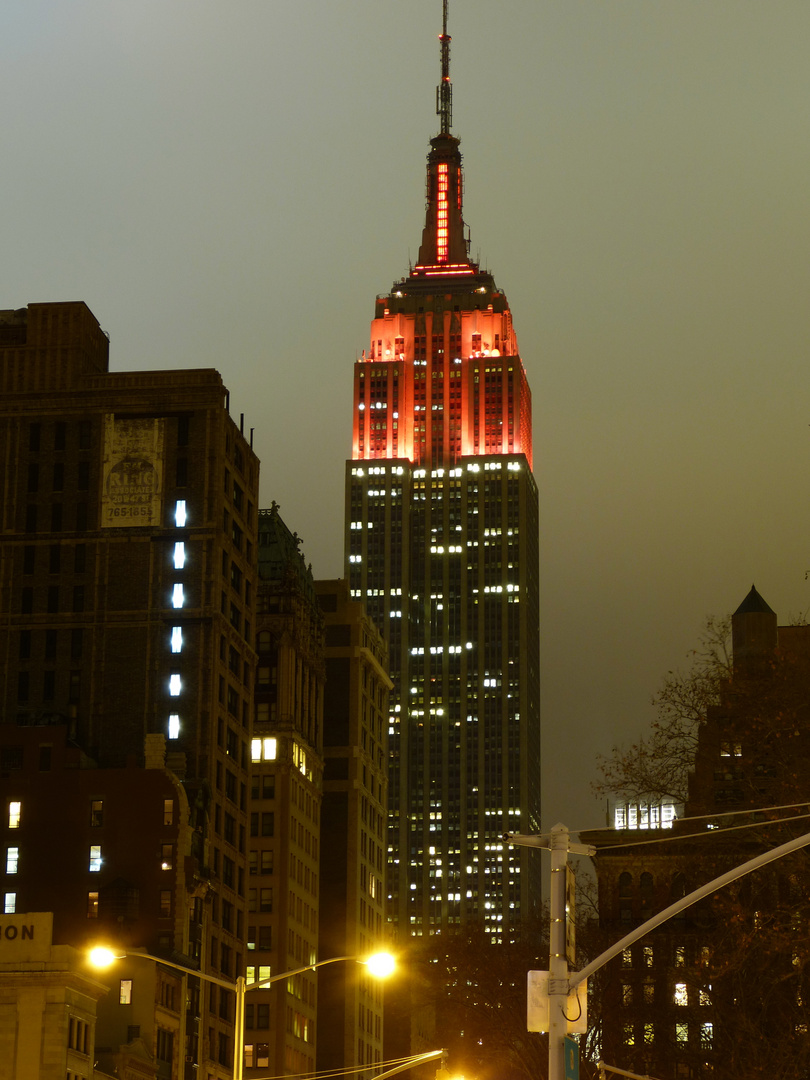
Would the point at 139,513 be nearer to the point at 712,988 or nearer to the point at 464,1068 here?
the point at 464,1068

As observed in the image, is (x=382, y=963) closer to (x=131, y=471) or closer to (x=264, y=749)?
(x=131, y=471)

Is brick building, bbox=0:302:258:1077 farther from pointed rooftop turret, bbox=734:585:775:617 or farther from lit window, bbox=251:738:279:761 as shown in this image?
pointed rooftop turret, bbox=734:585:775:617

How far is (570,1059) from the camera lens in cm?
2966

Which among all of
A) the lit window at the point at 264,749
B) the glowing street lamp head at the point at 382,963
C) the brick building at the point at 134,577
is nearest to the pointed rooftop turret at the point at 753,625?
the brick building at the point at 134,577

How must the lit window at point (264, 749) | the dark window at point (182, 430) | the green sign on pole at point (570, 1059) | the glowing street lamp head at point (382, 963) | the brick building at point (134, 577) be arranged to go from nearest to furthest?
the green sign on pole at point (570, 1059), the glowing street lamp head at point (382, 963), the brick building at point (134, 577), the dark window at point (182, 430), the lit window at point (264, 749)

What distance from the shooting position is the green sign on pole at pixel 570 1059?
29422 mm

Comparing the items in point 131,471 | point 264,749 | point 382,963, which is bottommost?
point 382,963

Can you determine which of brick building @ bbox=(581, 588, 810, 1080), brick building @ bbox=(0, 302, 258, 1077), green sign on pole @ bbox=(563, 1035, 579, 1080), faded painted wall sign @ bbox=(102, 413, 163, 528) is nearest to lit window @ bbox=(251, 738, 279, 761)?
brick building @ bbox=(0, 302, 258, 1077)

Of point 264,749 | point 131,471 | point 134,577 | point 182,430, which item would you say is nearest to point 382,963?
point 134,577

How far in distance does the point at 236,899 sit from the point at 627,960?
200 ft

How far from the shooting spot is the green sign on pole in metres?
29.4

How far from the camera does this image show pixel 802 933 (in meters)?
51.9

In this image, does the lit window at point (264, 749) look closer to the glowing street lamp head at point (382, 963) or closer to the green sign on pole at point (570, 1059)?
the glowing street lamp head at point (382, 963)

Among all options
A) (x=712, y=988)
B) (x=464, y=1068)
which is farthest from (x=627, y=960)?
(x=712, y=988)
